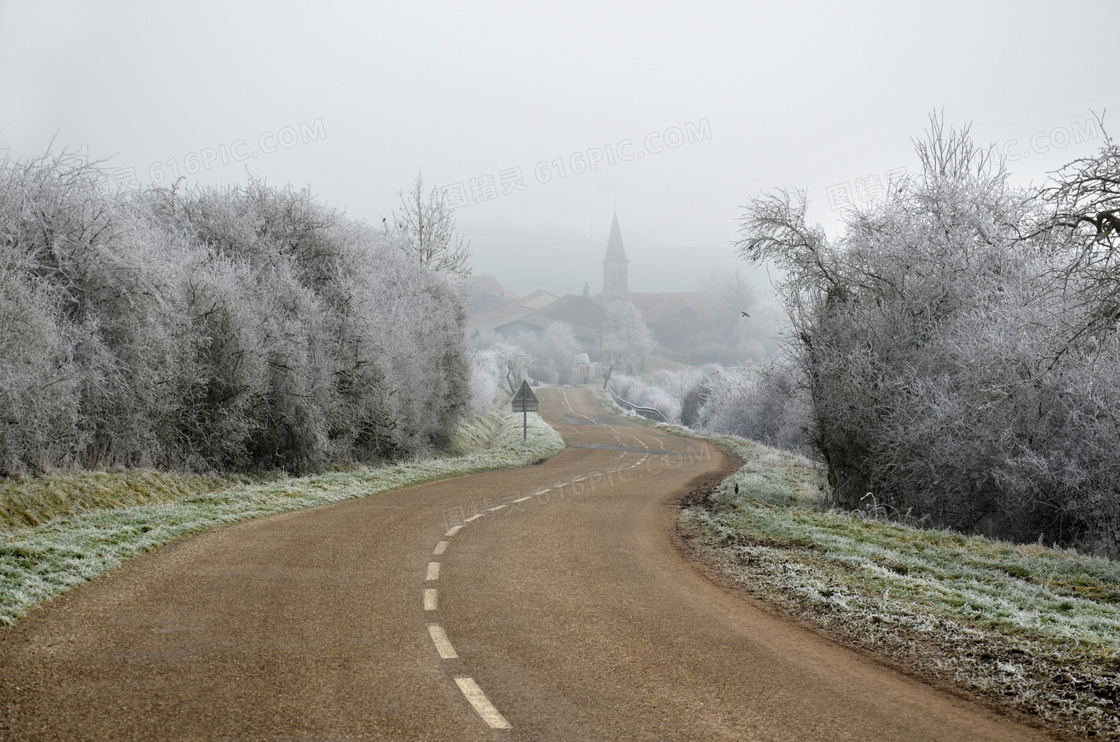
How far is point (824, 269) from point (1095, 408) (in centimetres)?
691

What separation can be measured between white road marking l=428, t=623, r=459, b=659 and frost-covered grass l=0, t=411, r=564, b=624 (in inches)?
144

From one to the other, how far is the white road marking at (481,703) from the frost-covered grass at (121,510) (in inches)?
168

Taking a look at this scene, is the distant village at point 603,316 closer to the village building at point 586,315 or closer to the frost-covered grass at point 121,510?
the village building at point 586,315

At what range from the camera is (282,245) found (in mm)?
23516

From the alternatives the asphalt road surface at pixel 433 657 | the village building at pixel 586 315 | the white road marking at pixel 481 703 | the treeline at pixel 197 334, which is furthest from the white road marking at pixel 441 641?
the village building at pixel 586 315

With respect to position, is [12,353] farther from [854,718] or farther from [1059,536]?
[1059,536]

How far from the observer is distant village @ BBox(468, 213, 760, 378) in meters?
138

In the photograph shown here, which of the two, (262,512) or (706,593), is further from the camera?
(262,512)

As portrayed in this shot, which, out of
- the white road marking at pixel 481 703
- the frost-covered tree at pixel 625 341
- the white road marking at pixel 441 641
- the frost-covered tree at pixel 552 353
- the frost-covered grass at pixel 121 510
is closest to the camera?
the white road marking at pixel 481 703

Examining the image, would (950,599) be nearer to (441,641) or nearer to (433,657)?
(441,641)

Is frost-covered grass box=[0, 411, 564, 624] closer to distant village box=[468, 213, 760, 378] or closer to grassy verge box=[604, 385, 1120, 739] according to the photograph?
grassy verge box=[604, 385, 1120, 739]

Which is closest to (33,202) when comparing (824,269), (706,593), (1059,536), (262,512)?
(262,512)

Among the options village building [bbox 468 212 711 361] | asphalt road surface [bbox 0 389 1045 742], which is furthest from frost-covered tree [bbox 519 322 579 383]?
asphalt road surface [bbox 0 389 1045 742]

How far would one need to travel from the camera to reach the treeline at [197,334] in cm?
1353
